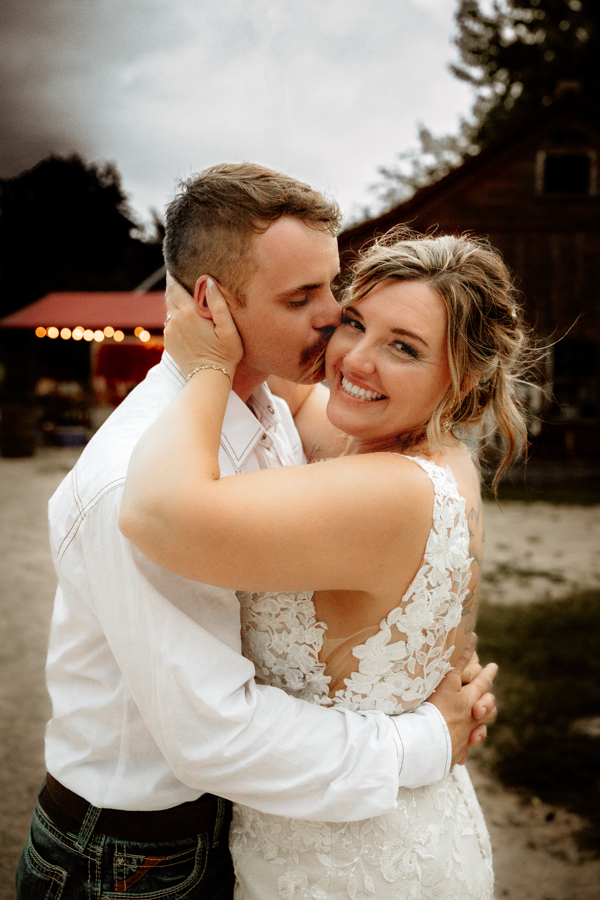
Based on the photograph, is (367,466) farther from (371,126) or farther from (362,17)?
(371,126)

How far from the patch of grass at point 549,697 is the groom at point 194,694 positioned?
2620 millimetres

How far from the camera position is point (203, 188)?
1.65 meters

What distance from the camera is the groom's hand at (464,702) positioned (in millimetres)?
1621

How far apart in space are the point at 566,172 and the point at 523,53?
13.1 meters

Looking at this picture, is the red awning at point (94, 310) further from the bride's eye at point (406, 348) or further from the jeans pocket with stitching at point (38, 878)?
the jeans pocket with stitching at point (38, 878)

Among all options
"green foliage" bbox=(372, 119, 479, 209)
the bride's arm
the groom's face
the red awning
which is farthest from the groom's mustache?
"green foliage" bbox=(372, 119, 479, 209)

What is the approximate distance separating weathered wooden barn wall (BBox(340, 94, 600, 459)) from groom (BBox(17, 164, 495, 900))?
1150cm

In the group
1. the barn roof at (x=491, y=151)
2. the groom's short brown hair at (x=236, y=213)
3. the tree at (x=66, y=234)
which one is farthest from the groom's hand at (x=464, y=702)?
the barn roof at (x=491, y=151)

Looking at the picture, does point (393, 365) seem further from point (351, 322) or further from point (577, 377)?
point (577, 377)

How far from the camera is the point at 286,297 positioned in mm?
1659

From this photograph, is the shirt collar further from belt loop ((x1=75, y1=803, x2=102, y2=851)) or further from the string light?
the string light

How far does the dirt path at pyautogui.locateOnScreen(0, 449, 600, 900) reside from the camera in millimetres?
3211

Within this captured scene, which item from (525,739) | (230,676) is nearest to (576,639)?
→ (525,739)

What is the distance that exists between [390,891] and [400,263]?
1503mm
